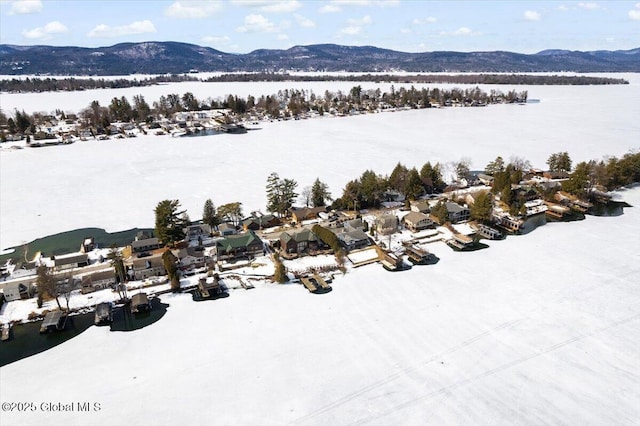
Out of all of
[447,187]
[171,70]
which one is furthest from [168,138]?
[171,70]

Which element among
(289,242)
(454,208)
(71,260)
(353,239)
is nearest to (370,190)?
(454,208)

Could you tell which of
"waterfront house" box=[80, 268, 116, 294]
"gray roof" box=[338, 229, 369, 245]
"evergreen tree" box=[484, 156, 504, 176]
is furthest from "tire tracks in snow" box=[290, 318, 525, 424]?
"evergreen tree" box=[484, 156, 504, 176]

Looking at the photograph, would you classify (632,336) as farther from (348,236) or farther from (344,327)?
(348,236)

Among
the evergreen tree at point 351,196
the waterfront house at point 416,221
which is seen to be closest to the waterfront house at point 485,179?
the waterfront house at point 416,221

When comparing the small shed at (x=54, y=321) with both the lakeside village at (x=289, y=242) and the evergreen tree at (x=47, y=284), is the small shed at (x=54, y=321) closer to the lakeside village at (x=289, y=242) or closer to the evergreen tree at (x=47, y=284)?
the lakeside village at (x=289, y=242)

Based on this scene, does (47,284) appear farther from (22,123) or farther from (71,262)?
(22,123)

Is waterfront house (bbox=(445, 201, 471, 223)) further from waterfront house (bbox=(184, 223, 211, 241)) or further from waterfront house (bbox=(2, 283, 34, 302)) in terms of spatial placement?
waterfront house (bbox=(2, 283, 34, 302))
